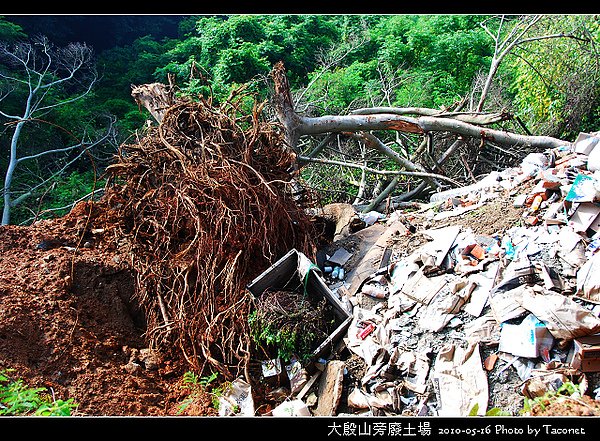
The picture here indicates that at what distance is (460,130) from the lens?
5.77m

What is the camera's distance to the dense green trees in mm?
8820

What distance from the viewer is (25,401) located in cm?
248

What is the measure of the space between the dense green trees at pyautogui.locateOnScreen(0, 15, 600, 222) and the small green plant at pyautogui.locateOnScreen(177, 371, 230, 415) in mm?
5328

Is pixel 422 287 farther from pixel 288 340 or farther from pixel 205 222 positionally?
pixel 205 222

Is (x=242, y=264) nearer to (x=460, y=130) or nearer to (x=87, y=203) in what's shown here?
(x=87, y=203)

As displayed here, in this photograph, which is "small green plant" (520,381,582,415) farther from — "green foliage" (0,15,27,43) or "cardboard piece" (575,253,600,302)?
"green foliage" (0,15,27,43)

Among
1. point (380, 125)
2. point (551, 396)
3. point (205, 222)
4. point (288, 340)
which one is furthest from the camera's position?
point (380, 125)

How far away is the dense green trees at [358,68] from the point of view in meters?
8.82

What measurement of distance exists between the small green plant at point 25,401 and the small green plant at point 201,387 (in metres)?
0.74

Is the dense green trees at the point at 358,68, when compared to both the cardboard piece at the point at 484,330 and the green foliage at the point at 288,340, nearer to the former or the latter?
the green foliage at the point at 288,340

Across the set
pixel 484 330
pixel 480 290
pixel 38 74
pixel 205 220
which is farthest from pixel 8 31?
pixel 484 330

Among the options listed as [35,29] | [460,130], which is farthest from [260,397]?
[35,29]

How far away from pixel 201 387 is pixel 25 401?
1.15m
